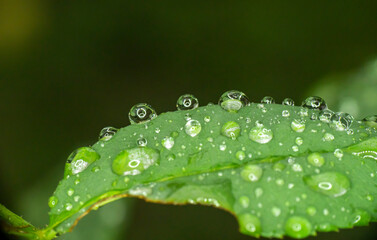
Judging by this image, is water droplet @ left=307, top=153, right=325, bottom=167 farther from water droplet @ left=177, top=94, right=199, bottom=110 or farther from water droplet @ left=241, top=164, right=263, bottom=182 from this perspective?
water droplet @ left=177, top=94, right=199, bottom=110

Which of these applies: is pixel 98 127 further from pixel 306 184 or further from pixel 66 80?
pixel 306 184

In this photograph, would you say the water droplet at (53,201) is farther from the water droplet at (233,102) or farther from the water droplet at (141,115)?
the water droplet at (233,102)

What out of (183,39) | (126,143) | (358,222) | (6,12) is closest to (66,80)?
(6,12)

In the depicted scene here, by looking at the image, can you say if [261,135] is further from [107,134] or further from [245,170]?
[107,134]

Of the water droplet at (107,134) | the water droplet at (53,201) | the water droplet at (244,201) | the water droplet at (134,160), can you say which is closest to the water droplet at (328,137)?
the water droplet at (244,201)

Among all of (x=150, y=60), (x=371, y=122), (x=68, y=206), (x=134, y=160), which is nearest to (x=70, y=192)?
(x=68, y=206)

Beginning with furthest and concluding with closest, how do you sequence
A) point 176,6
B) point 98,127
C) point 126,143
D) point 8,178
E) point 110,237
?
point 176,6 < point 98,127 < point 8,178 < point 110,237 < point 126,143
